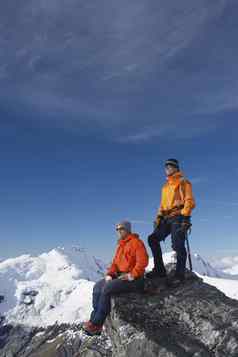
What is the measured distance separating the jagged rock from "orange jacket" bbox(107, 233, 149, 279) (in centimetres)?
131

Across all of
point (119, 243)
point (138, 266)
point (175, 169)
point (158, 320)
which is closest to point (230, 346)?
point (158, 320)

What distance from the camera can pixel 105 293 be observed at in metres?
18.3

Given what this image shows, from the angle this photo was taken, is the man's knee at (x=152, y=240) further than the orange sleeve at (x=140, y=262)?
Yes

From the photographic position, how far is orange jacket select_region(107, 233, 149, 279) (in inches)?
729

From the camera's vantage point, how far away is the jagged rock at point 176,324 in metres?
15.5

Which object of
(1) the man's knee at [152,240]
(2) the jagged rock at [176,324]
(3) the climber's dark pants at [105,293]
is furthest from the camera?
(1) the man's knee at [152,240]

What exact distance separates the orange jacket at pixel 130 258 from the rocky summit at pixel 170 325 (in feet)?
4.27

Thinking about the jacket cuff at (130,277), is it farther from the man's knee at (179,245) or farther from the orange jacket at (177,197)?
the orange jacket at (177,197)

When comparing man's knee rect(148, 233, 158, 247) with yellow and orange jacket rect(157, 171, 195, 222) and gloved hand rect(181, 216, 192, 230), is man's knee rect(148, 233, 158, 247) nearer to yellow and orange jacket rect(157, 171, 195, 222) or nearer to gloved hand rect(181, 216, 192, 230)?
yellow and orange jacket rect(157, 171, 195, 222)

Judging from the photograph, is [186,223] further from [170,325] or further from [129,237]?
[170,325]

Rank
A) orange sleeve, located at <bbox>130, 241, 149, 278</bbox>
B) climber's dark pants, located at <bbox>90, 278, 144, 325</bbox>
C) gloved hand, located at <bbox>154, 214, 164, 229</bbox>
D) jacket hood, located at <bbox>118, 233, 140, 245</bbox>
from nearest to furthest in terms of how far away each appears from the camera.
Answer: climber's dark pants, located at <bbox>90, 278, 144, 325</bbox>, orange sleeve, located at <bbox>130, 241, 149, 278</bbox>, jacket hood, located at <bbox>118, 233, 140, 245</bbox>, gloved hand, located at <bbox>154, 214, 164, 229</bbox>

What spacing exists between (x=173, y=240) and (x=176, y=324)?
4121 mm

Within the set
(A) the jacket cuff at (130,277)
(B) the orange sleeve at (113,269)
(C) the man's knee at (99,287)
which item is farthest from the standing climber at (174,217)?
(C) the man's knee at (99,287)

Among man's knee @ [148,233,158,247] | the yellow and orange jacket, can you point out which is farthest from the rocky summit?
the yellow and orange jacket
